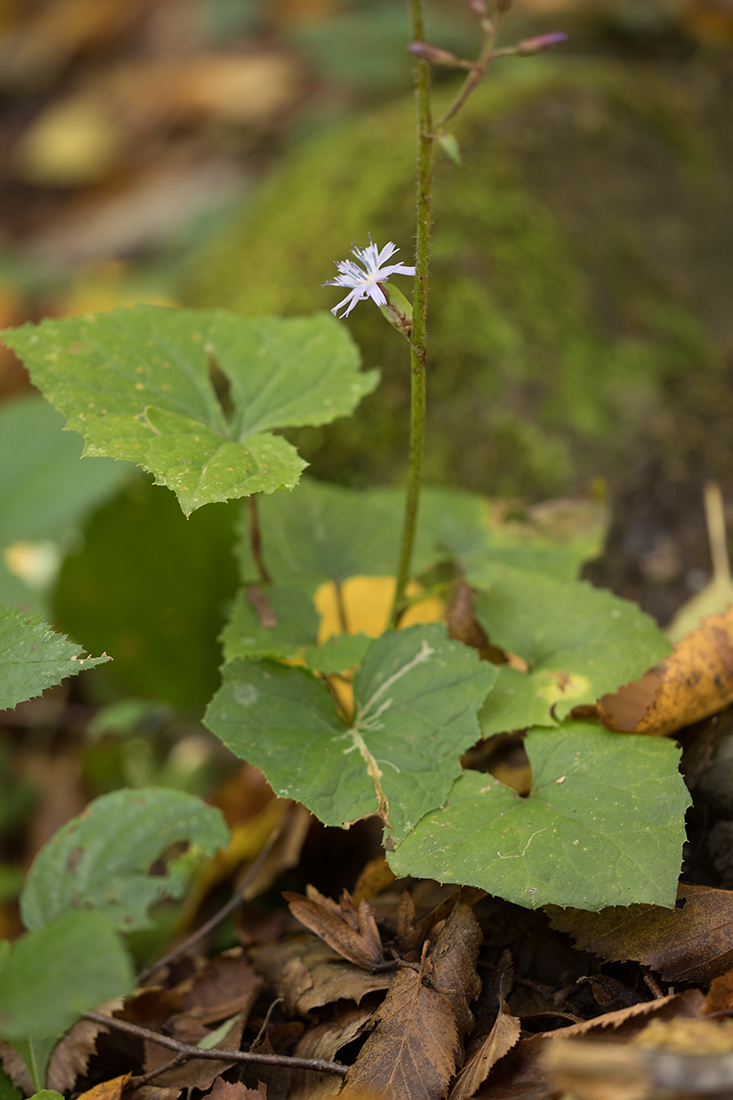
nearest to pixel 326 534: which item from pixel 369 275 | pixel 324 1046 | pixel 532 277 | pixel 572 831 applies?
pixel 369 275

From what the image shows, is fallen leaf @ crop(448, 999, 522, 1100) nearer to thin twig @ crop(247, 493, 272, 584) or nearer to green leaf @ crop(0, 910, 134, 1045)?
green leaf @ crop(0, 910, 134, 1045)

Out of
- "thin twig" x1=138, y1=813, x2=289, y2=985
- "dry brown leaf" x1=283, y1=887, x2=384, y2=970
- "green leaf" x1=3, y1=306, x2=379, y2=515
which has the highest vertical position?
"green leaf" x1=3, y1=306, x2=379, y2=515

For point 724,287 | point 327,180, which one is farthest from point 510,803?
point 327,180

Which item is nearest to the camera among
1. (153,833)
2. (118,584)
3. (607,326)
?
(153,833)

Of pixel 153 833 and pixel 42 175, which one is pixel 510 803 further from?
pixel 42 175

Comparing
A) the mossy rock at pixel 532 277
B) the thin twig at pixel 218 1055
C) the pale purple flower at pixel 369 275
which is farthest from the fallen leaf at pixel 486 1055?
the mossy rock at pixel 532 277

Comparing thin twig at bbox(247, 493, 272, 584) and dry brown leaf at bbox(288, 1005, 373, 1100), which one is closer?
dry brown leaf at bbox(288, 1005, 373, 1100)

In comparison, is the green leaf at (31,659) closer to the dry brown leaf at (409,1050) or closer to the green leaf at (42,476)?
the dry brown leaf at (409,1050)

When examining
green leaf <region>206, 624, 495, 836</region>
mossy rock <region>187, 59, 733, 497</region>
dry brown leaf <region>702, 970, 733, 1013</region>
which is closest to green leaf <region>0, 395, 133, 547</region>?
mossy rock <region>187, 59, 733, 497</region>
